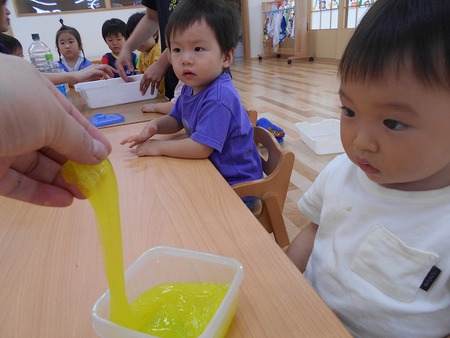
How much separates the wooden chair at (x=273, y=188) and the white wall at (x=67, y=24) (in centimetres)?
535

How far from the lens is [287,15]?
19.5ft

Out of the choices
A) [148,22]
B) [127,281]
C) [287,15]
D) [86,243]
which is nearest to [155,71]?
[148,22]

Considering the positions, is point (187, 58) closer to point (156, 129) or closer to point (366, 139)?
point (156, 129)

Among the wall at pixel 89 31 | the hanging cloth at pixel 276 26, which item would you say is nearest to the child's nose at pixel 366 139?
the wall at pixel 89 31

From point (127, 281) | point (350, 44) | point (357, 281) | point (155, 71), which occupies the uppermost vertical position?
point (350, 44)

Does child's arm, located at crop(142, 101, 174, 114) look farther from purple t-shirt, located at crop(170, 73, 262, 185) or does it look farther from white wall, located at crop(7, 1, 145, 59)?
white wall, located at crop(7, 1, 145, 59)

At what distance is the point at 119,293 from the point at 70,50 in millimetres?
2833

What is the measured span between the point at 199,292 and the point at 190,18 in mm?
827

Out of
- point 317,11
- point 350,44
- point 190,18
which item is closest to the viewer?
point 350,44

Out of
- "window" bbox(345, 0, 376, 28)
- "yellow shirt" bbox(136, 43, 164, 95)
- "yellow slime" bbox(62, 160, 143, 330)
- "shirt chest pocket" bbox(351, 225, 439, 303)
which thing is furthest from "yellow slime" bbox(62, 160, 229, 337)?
"window" bbox(345, 0, 376, 28)

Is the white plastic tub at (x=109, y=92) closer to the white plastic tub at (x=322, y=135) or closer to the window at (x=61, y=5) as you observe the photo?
the white plastic tub at (x=322, y=135)

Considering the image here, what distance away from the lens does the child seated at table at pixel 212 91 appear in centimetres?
94

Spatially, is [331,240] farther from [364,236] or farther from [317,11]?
[317,11]

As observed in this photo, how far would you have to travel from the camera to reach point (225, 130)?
3.06 ft
